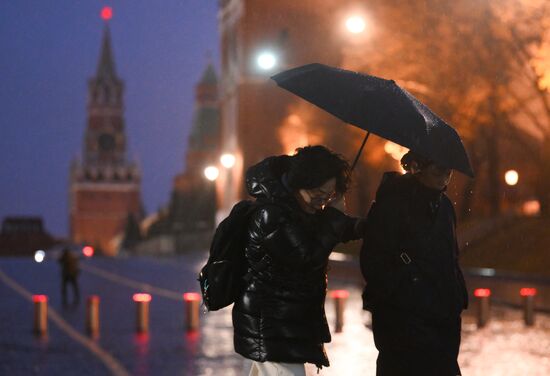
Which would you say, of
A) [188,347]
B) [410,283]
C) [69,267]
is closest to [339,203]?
[410,283]

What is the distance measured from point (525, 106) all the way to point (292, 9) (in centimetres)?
4165

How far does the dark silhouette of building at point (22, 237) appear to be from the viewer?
147875mm

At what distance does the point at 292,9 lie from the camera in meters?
77.7

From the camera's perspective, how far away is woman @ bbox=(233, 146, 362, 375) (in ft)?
21.4

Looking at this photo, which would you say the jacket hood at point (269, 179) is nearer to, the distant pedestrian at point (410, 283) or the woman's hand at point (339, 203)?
the woman's hand at point (339, 203)

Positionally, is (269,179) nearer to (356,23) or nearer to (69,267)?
(69,267)

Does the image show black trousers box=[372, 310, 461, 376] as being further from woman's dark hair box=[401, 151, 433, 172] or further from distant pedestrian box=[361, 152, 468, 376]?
woman's dark hair box=[401, 151, 433, 172]

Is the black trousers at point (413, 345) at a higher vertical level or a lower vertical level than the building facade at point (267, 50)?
lower

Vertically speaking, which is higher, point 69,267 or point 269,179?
point 269,179

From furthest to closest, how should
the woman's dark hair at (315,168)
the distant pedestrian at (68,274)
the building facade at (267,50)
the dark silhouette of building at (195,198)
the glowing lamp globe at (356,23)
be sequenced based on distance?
the dark silhouette of building at (195,198) < the building facade at (267,50) < the glowing lamp globe at (356,23) < the distant pedestrian at (68,274) < the woman's dark hair at (315,168)

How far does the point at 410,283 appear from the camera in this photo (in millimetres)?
6785

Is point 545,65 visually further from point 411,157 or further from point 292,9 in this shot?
point 292,9

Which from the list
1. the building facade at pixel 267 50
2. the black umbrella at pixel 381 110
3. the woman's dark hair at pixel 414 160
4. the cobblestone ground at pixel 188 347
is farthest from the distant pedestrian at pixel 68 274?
the building facade at pixel 267 50

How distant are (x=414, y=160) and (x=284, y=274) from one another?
1.05 m
